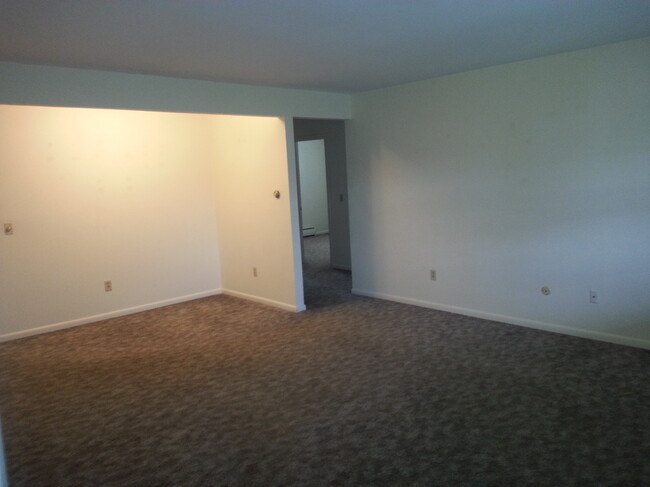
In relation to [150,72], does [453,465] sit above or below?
below

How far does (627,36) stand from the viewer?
144 inches

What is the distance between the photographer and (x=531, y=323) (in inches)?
181

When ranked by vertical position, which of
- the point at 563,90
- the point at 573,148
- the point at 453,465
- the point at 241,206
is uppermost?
the point at 563,90

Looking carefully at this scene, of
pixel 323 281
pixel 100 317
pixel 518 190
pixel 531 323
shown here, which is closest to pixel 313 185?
pixel 323 281

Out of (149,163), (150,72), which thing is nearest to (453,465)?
(150,72)

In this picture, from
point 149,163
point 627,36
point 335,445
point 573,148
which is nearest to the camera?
point 335,445

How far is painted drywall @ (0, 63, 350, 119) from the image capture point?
3732 mm

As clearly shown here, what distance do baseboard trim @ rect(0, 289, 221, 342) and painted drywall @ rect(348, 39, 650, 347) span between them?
7.20 feet

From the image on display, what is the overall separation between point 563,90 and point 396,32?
1782 millimetres

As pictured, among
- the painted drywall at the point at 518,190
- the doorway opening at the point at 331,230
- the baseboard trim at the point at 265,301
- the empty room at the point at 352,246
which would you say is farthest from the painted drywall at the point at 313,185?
the painted drywall at the point at 518,190

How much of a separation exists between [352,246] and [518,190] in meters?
2.20

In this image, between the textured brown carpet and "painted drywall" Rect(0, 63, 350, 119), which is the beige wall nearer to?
"painted drywall" Rect(0, 63, 350, 119)

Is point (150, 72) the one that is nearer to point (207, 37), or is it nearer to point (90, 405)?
point (207, 37)

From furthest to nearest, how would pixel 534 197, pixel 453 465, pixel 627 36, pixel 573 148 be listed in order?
pixel 534 197, pixel 573 148, pixel 627 36, pixel 453 465
